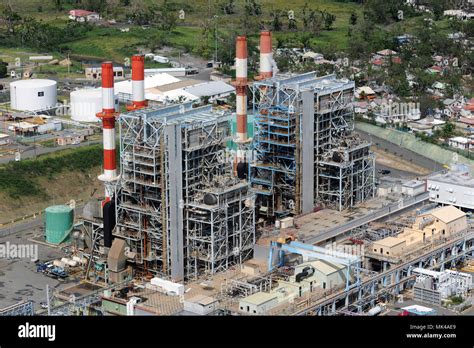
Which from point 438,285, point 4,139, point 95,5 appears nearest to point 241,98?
point 438,285

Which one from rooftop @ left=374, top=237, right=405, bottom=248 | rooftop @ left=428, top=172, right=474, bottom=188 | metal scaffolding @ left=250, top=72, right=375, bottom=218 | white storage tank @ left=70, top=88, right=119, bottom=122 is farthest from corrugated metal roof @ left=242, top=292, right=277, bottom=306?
white storage tank @ left=70, top=88, right=119, bottom=122

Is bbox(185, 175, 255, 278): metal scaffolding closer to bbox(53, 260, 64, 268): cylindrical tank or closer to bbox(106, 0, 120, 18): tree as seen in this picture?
bbox(53, 260, 64, 268): cylindrical tank

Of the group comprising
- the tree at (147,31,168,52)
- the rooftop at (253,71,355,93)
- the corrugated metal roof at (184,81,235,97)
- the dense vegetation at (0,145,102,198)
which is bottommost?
the dense vegetation at (0,145,102,198)

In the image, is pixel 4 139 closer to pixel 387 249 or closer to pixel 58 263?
pixel 58 263

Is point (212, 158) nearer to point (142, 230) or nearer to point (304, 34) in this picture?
point (142, 230)

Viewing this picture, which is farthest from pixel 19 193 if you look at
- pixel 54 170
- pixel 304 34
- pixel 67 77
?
pixel 304 34

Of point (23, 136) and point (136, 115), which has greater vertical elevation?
point (136, 115)
